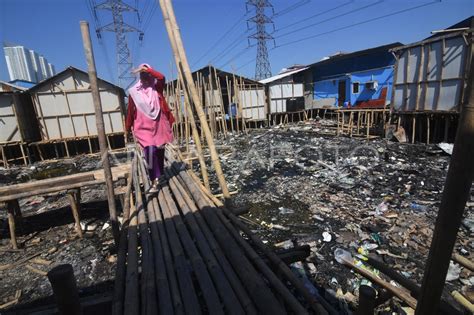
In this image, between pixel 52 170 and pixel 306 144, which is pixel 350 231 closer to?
pixel 306 144

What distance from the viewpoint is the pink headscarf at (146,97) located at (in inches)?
157

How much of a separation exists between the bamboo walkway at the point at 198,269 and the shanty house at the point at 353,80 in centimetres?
1595

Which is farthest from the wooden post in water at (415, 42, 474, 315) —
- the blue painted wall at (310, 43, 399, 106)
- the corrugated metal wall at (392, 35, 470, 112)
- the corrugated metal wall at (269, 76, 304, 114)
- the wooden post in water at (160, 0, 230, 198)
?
the corrugated metal wall at (269, 76, 304, 114)

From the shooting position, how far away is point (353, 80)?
61.4ft

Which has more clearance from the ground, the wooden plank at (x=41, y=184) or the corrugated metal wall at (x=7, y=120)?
the corrugated metal wall at (x=7, y=120)

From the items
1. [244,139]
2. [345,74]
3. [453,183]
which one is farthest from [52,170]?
[345,74]

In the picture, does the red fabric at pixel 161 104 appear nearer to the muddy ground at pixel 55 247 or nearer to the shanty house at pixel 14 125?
the muddy ground at pixel 55 247

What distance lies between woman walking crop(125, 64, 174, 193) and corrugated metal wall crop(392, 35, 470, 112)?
10.5m

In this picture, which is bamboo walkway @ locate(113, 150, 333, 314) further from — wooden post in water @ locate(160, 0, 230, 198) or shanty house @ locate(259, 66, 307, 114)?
shanty house @ locate(259, 66, 307, 114)

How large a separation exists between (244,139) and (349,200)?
364 inches

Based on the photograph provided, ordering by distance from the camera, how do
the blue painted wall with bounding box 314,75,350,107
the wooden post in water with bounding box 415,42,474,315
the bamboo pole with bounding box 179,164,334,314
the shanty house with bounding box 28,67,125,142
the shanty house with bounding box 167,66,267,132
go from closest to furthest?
the wooden post in water with bounding box 415,42,474,315 → the bamboo pole with bounding box 179,164,334,314 → the shanty house with bounding box 28,67,125,142 → the shanty house with bounding box 167,66,267,132 → the blue painted wall with bounding box 314,75,350,107

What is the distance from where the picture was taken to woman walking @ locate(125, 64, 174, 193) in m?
4.01

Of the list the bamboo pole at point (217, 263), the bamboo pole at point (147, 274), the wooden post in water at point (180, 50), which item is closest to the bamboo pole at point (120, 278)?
the bamboo pole at point (147, 274)

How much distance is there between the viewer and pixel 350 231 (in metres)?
4.79
